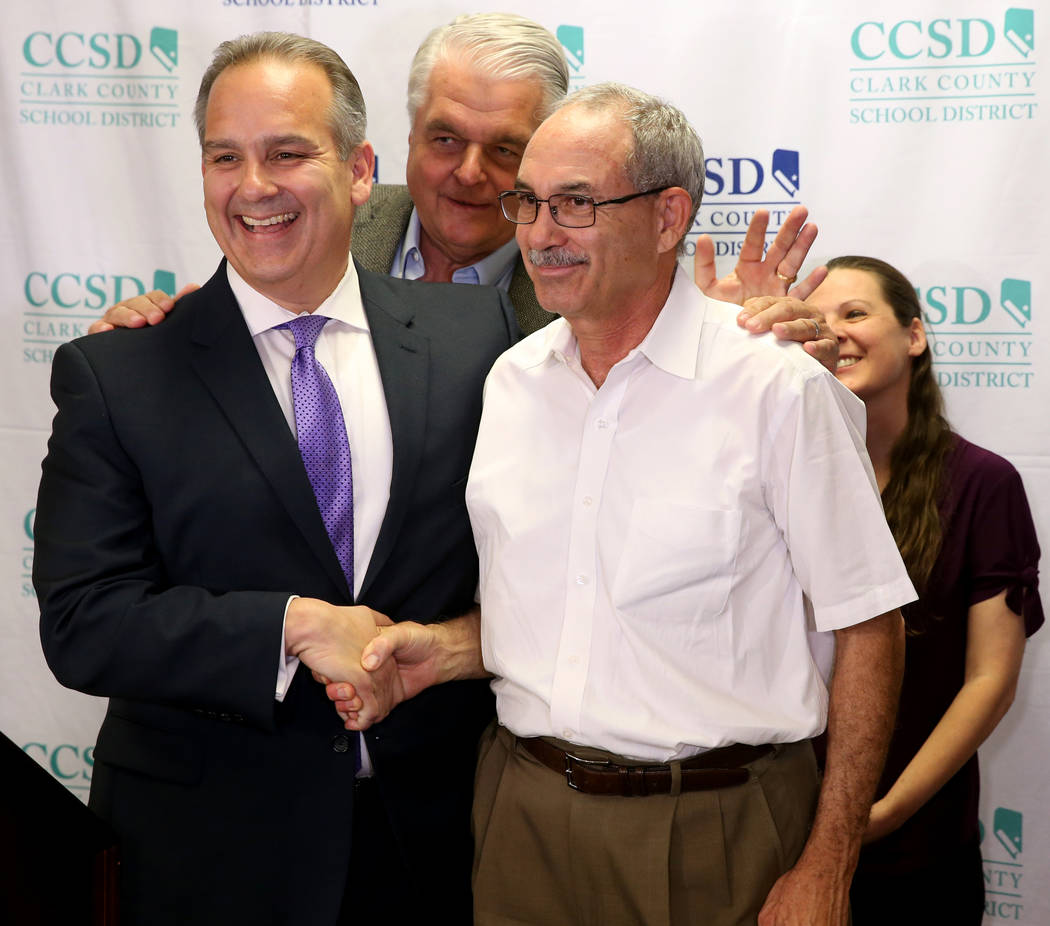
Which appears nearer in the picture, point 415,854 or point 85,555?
point 85,555

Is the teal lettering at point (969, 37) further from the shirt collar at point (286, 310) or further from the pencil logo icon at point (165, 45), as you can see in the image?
the pencil logo icon at point (165, 45)

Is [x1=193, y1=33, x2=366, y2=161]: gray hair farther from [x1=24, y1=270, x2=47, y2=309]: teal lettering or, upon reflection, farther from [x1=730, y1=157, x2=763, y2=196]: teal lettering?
[x1=24, y1=270, x2=47, y2=309]: teal lettering

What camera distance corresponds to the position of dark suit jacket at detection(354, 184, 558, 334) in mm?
2543

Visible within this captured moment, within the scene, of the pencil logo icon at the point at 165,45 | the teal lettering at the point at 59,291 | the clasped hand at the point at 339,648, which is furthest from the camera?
the teal lettering at the point at 59,291

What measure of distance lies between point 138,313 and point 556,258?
2.36 ft

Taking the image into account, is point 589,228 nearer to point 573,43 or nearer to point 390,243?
point 390,243

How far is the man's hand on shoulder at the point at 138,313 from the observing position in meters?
1.93

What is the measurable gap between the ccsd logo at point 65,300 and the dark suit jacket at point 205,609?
1594 millimetres

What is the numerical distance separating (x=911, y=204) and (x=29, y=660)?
2886 millimetres

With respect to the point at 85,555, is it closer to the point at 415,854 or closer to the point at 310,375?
the point at 310,375

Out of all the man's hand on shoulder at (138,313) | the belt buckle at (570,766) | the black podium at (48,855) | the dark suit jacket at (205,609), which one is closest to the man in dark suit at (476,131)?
the man's hand on shoulder at (138,313)

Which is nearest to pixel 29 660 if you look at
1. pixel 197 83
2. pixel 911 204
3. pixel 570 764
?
pixel 197 83

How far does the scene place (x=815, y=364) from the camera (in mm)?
1819

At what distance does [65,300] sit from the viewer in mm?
3389
